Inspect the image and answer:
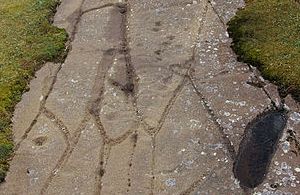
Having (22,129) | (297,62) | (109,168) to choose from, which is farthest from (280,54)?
(22,129)

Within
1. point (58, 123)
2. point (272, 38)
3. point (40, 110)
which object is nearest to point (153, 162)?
point (58, 123)

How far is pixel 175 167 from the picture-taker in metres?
18.1

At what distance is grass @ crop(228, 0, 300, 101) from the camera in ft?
68.1

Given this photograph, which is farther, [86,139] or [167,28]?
[167,28]

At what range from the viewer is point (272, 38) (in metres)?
22.4

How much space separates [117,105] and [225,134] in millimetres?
4424

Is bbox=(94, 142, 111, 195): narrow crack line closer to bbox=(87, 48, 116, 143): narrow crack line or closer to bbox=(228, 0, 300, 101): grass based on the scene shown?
bbox=(87, 48, 116, 143): narrow crack line

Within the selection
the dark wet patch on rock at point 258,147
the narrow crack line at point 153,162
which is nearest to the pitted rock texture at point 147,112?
the narrow crack line at point 153,162

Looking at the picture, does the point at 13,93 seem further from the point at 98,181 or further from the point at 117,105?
the point at 98,181

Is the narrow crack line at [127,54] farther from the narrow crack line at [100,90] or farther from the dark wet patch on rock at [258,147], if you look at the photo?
the dark wet patch on rock at [258,147]

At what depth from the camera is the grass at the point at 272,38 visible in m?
20.7

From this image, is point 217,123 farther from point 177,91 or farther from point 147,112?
point 147,112

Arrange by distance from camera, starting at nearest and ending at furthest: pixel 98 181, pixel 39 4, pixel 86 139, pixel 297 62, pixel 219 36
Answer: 1. pixel 98 181
2. pixel 86 139
3. pixel 297 62
4. pixel 219 36
5. pixel 39 4

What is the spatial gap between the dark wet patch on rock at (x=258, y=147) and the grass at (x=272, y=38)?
55.7 inches
